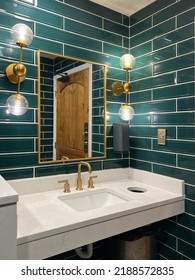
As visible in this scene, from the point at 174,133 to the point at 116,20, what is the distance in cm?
93

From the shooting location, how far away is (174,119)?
1255 millimetres

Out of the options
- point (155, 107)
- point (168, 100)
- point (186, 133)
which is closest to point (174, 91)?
point (168, 100)

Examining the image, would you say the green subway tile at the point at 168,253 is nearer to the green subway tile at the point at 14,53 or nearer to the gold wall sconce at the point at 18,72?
the gold wall sconce at the point at 18,72

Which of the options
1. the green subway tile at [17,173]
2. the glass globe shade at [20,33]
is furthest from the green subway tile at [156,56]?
the green subway tile at [17,173]

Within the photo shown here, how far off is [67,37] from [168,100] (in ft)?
2.47

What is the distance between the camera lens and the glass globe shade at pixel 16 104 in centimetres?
106

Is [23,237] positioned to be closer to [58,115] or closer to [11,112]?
[11,112]

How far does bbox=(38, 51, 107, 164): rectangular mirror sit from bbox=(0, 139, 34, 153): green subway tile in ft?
0.19

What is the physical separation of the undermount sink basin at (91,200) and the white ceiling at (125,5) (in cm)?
127

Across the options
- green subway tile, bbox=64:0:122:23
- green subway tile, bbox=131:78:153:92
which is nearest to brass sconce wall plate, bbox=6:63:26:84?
green subway tile, bbox=64:0:122:23

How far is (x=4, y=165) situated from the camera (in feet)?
3.71

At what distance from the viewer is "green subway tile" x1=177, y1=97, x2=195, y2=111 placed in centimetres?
116

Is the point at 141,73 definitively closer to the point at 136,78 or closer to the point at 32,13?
the point at 136,78

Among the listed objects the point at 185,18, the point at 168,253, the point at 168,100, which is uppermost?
the point at 185,18
